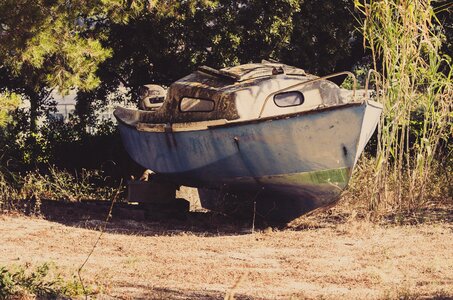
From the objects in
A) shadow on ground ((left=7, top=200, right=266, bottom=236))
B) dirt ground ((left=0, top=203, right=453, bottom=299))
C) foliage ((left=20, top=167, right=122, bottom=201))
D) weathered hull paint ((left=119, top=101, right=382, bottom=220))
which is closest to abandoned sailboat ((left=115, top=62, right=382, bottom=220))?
weathered hull paint ((left=119, top=101, right=382, bottom=220))

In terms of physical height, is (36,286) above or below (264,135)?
below

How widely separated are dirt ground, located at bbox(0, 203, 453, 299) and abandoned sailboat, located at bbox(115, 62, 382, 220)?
0.64m

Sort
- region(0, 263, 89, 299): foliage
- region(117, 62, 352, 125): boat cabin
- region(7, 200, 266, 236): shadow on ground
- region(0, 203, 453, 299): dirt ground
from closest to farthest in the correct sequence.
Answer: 1. region(0, 263, 89, 299): foliage
2. region(0, 203, 453, 299): dirt ground
3. region(117, 62, 352, 125): boat cabin
4. region(7, 200, 266, 236): shadow on ground

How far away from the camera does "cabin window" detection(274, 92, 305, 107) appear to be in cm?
1198

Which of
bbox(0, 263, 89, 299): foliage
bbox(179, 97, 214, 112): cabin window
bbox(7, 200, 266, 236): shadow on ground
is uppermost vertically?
bbox(179, 97, 214, 112): cabin window

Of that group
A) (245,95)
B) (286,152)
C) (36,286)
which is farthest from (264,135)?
(36,286)

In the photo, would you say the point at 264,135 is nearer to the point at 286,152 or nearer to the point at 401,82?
the point at 286,152

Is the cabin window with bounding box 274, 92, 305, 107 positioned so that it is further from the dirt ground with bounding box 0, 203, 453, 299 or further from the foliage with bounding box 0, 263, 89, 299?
the foliage with bounding box 0, 263, 89, 299

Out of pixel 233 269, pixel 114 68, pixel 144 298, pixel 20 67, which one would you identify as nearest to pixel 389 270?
pixel 233 269

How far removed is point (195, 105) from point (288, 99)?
1325mm

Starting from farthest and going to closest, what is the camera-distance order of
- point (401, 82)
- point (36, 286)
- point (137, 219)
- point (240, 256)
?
point (137, 219) < point (401, 82) < point (240, 256) < point (36, 286)

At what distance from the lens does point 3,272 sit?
694cm

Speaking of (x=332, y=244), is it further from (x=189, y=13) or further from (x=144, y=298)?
(x=189, y=13)

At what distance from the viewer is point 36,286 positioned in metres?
6.84
